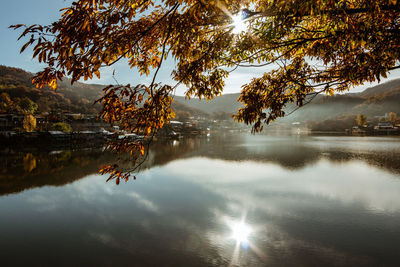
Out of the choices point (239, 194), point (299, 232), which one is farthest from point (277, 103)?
point (239, 194)

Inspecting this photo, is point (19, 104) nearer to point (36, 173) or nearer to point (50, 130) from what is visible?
point (50, 130)

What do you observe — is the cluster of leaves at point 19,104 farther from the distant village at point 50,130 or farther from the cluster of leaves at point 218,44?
the cluster of leaves at point 218,44

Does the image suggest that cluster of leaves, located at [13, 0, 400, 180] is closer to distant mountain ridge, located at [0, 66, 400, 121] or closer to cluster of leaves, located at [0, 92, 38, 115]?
distant mountain ridge, located at [0, 66, 400, 121]

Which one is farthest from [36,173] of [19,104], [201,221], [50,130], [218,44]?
[19,104]

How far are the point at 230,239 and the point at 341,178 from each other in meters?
13.3

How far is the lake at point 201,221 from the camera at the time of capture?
22.1 ft

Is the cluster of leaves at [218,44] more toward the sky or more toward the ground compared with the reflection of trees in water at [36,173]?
more toward the sky

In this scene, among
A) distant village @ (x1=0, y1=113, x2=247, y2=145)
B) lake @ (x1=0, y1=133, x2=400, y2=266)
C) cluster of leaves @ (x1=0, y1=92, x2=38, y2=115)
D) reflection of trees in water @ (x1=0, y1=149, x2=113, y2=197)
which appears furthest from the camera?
cluster of leaves @ (x1=0, y1=92, x2=38, y2=115)

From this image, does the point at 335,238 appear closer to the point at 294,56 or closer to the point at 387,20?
the point at 294,56

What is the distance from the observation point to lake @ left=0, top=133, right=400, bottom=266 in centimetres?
674

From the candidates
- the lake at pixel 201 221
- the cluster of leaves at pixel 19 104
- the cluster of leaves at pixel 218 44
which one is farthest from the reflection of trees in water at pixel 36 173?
the cluster of leaves at pixel 19 104

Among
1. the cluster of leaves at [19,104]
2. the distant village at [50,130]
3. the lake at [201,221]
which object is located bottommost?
the lake at [201,221]

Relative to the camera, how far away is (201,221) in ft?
30.3

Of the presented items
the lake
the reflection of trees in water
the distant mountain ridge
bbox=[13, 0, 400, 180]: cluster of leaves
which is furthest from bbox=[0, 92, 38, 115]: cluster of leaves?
bbox=[13, 0, 400, 180]: cluster of leaves
